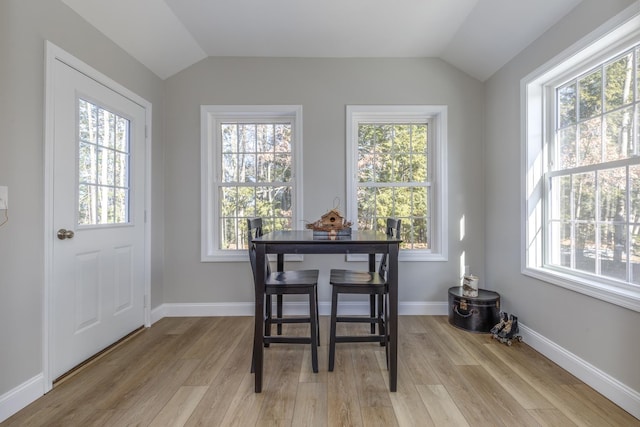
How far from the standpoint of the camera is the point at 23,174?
1.77 m

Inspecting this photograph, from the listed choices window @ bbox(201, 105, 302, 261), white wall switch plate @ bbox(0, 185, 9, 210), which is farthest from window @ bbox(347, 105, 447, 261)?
white wall switch plate @ bbox(0, 185, 9, 210)

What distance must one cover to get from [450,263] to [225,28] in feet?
10.3

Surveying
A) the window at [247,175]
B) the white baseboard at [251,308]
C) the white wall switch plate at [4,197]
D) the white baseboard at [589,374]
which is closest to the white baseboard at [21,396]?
the white wall switch plate at [4,197]

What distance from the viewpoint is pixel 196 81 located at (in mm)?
3232

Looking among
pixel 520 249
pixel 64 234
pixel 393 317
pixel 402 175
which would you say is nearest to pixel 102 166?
pixel 64 234

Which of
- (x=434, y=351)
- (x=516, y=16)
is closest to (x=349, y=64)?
(x=516, y=16)

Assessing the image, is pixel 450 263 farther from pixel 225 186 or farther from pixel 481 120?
pixel 225 186

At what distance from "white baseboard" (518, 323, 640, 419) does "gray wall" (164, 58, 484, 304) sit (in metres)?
0.94

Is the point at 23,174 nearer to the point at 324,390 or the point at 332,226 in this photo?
the point at 332,226

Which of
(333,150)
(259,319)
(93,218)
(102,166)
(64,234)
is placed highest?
(333,150)

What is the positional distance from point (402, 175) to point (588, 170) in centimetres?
155

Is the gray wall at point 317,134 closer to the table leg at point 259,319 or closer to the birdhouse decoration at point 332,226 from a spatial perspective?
the birdhouse decoration at point 332,226

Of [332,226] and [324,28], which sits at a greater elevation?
[324,28]

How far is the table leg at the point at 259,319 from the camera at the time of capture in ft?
6.14
